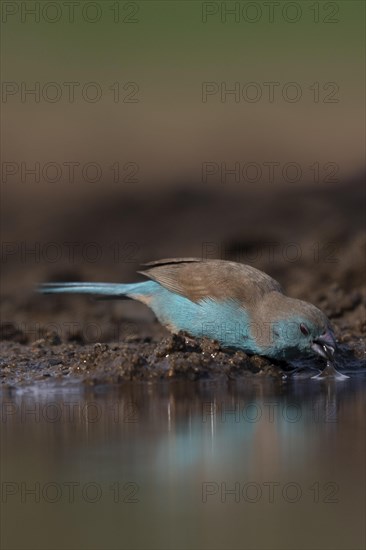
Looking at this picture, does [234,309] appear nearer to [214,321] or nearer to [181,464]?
[214,321]

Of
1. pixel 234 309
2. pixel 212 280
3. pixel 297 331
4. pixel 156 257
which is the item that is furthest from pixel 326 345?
pixel 156 257

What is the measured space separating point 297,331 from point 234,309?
1.96ft

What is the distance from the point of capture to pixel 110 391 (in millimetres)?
9227

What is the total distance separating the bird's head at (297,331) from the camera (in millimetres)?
9672

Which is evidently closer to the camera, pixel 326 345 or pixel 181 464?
pixel 181 464

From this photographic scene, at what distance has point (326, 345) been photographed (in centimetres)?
970

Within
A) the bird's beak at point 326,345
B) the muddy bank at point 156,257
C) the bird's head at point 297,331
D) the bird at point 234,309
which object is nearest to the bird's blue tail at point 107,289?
the bird at point 234,309

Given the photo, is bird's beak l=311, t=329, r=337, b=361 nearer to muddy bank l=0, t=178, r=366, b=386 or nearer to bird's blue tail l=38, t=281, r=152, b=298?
muddy bank l=0, t=178, r=366, b=386

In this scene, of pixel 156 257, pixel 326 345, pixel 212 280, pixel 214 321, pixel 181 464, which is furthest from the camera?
pixel 156 257

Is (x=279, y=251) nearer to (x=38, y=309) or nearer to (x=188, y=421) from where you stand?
(x=38, y=309)

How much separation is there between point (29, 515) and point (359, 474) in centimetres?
174

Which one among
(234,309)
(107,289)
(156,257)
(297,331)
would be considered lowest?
(297,331)

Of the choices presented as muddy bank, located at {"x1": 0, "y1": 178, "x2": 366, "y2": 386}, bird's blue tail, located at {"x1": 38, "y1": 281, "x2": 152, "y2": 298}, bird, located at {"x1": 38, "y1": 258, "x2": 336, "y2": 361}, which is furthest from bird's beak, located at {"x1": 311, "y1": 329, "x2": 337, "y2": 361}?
bird's blue tail, located at {"x1": 38, "y1": 281, "x2": 152, "y2": 298}

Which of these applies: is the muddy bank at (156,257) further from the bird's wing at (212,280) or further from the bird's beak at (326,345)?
the bird's wing at (212,280)
